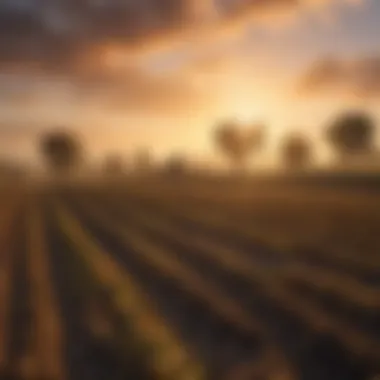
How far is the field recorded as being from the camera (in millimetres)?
3777

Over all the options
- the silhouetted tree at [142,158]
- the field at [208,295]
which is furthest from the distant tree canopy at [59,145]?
the field at [208,295]

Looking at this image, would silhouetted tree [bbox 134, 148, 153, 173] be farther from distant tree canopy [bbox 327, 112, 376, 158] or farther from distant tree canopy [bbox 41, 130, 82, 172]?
distant tree canopy [bbox 327, 112, 376, 158]

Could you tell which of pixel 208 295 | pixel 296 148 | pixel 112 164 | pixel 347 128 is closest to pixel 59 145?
pixel 112 164

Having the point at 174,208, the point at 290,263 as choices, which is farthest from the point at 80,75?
the point at 174,208

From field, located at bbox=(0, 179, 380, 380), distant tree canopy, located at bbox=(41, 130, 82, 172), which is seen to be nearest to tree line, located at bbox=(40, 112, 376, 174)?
distant tree canopy, located at bbox=(41, 130, 82, 172)

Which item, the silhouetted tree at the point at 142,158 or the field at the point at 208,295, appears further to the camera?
the silhouetted tree at the point at 142,158

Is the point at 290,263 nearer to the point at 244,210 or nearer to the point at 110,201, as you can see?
the point at 244,210

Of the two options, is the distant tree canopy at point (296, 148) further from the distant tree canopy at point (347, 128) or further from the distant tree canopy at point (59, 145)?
the distant tree canopy at point (59, 145)

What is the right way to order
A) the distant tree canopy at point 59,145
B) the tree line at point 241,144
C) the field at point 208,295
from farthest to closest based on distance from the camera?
the tree line at point 241,144 → the distant tree canopy at point 59,145 → the field at point 208,295

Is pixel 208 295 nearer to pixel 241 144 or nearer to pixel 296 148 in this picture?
pixel 241 144

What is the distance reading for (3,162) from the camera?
5.59 m

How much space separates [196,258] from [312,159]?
2.10m

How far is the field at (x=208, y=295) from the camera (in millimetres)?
3777

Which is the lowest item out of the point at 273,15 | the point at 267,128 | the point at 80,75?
the point at 267,128
